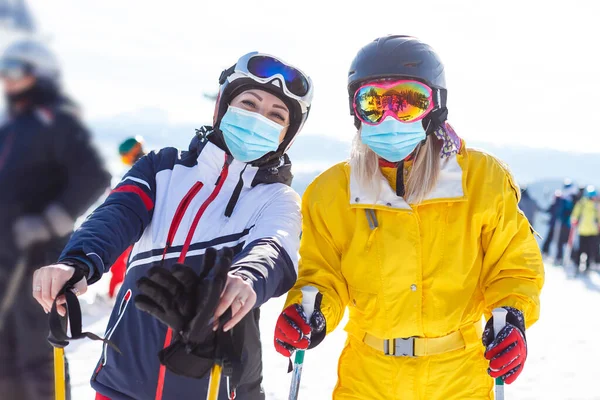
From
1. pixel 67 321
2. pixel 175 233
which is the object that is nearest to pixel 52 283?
pixel 67 321

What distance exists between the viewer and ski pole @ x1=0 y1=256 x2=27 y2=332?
294cm

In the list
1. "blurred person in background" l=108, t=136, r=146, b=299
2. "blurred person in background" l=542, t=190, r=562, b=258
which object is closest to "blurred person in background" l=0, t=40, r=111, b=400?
"blurred person in background" l=108, t=136, r=146, b=299

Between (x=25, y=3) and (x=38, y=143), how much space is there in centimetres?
74

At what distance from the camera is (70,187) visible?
3072 mm

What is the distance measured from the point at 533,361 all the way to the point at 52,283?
18.9 ft

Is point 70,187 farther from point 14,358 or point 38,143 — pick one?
point 14,358

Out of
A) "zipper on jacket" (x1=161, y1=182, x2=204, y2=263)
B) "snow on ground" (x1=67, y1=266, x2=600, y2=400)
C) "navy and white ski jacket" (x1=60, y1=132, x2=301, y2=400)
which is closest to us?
"navy and white ski jacket" (x1=60, y1=132, x2=301, y2=400)

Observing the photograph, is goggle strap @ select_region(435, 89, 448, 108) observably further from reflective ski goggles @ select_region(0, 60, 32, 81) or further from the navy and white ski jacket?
reflective ski goggles @ select_region(0, 60, 32, 81)

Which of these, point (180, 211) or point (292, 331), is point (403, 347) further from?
point (180, 211)

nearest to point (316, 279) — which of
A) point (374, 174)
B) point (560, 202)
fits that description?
point (374, 174)

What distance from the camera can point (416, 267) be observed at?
2199mm

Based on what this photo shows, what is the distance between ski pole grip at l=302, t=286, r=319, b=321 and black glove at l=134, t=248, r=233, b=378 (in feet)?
2.35

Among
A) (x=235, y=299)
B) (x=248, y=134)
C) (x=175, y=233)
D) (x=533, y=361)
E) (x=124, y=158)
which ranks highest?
(x=124, y=158)

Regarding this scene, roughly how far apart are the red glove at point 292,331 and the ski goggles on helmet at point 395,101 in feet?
2.84
